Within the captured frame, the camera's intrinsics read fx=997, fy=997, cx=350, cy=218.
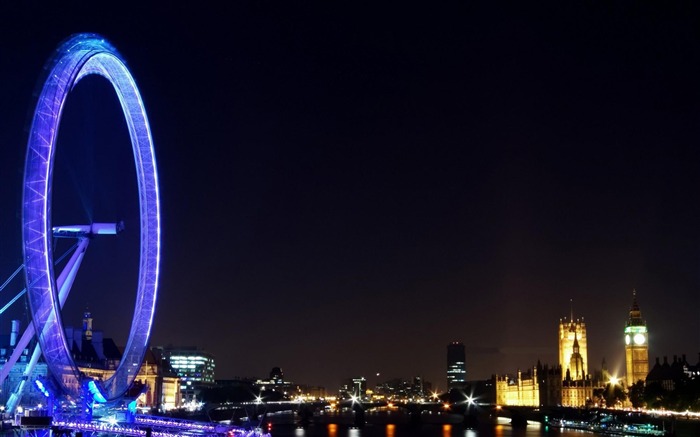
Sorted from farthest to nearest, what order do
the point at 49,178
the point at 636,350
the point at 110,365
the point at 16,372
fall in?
1. the point at 636,350
2. the point at 110,365
3. the point at 16,372
4. the point at 49,178

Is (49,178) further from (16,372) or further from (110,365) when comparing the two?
(110,365)

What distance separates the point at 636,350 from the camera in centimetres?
19388

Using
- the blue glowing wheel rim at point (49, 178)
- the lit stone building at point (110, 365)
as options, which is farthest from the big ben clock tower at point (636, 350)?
the blue glowing wheel rim at point (49, 178)

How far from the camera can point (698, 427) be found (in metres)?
106

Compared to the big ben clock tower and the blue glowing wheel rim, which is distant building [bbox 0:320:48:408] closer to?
the blue glowing wheel rim

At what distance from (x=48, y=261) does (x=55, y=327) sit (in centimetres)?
276

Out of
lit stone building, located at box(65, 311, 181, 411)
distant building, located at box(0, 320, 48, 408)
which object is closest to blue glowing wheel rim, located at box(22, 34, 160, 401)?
distant building, located at box(0, 320, 48, 408)

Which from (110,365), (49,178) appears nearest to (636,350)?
(110,365)

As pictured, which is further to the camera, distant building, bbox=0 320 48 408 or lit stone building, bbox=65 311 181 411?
lit stone building, bbox=65 311 181 411

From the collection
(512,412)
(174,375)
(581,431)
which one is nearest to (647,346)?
(512,412)

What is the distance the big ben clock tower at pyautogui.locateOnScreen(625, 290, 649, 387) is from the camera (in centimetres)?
19100

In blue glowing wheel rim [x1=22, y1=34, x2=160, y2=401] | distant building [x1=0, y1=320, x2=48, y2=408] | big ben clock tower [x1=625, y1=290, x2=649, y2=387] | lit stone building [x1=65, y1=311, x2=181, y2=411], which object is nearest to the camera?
blue glowing wheel rim [x1=22, y1=34, x2=160, y2=401]

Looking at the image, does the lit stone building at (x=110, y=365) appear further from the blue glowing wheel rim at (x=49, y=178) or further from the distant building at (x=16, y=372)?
the blue glowing wheel rim at (x=49, y=178)

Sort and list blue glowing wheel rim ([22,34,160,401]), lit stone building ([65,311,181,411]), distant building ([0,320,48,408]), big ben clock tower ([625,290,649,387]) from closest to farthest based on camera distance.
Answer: blue glowing wheel rim ([22,34,160,401]), distant building ([0,320,48,408]), lit stone building ([65,311,181,411]), big ben clock tower ([625,290,649,387])
